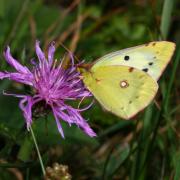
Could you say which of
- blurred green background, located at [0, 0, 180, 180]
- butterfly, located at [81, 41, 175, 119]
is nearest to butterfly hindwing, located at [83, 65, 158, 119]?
butterfly, located at [81, 41, 175, 119]

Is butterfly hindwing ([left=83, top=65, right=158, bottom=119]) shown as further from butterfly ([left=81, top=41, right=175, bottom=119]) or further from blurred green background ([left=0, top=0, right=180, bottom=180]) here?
blurred green background ([left=0, top=0, right=180, bottom=180])

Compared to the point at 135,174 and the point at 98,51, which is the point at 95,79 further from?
Answer: the point at 98,51

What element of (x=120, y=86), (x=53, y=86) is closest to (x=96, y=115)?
(x=120, y=86)

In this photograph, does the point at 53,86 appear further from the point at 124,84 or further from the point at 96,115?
the point at 96,115

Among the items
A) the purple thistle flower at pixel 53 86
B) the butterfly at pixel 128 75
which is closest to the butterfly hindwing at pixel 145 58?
the butterfly at pixel 128 75

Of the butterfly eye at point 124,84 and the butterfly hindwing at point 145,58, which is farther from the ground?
the butterfly hindwing at point 145,58

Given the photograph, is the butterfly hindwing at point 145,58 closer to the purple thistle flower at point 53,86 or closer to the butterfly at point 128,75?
the butterfly at point 128,75

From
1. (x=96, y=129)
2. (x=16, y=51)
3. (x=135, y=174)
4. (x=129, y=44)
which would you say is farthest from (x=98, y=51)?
(x=135, y=174)
